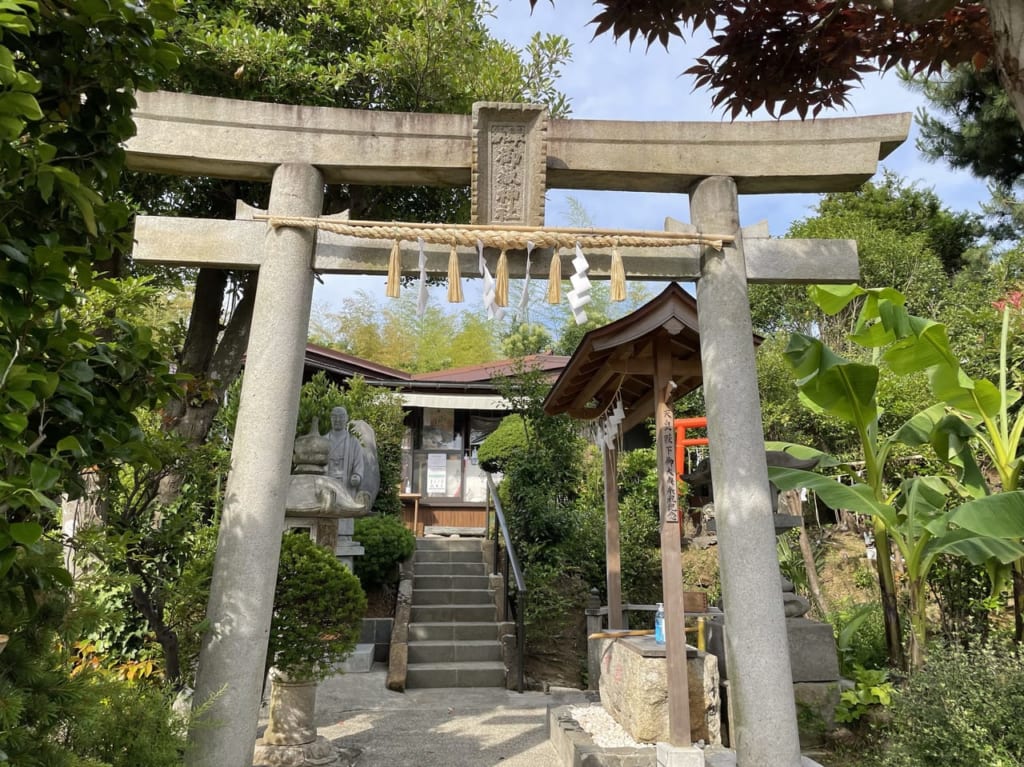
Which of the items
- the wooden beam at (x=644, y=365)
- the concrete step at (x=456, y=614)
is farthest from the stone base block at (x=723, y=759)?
the concrete step at (x=456, y=614)

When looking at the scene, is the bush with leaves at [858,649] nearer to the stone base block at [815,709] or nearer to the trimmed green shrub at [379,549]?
the stone base block at [815,709]

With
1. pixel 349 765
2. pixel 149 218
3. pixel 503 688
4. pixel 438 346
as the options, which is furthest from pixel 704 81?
pixel 438 346

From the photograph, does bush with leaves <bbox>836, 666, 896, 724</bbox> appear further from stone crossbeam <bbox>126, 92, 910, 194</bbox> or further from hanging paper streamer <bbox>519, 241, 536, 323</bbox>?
hanging paper streamer <bbox>519, 241, 536, 323</bbox>

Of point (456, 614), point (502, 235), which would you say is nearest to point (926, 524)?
point (502, 235)

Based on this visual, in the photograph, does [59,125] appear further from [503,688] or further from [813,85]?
[503,688]

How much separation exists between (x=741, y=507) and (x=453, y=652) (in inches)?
236

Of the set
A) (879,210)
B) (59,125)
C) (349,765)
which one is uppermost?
(879,210)

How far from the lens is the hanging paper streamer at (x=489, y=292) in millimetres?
A: 4605

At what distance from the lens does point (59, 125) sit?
7.33 feet

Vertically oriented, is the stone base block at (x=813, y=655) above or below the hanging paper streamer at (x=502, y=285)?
below

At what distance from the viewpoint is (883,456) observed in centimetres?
608

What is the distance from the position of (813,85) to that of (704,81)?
58 cm

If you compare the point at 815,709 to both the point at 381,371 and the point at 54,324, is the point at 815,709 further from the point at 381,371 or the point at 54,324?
the point at 381,371

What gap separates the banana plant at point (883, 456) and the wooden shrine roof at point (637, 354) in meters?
0.76
